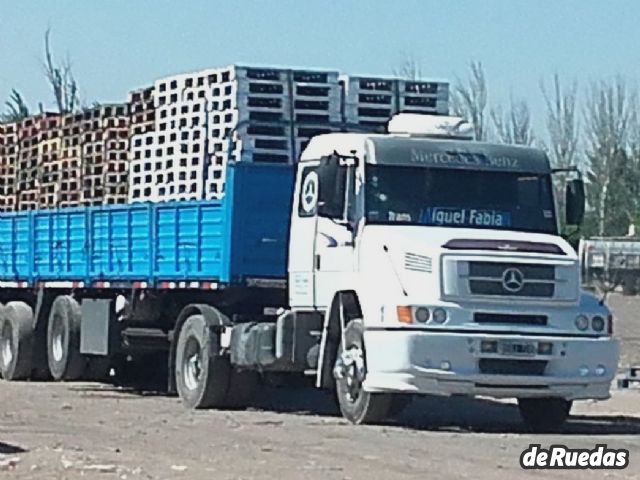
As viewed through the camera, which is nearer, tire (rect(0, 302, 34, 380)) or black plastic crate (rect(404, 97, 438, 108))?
black plastic crate (rect(404, 97, 438, 108))

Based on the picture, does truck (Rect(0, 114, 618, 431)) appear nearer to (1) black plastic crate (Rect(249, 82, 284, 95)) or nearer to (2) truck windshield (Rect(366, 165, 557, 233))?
(2) truck windshield (Rect(366, 165, 557, 233))

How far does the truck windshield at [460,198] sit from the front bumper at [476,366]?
4.44 feet

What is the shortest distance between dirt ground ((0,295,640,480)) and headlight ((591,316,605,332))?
3.49 feet

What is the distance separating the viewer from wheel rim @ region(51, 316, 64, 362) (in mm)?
24156

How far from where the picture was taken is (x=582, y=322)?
17391mm

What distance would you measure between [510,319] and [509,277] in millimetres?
401

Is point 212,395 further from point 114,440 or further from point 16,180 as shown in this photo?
point 16,180

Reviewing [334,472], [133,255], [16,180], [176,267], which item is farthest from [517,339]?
[16,180]

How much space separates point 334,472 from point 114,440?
125 inches

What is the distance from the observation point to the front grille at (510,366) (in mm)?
16938

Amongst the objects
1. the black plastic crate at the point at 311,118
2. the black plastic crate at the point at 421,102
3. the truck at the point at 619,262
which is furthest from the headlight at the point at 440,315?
the truck at the point at 619,262

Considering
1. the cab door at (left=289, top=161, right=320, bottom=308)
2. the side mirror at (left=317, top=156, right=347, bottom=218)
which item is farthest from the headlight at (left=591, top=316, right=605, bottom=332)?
the cab door at (left=289, top=161, right=320, bottom=308)

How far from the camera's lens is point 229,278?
19.5 meters

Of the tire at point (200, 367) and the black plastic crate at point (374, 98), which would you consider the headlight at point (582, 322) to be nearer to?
the tire at point (200, 367)
